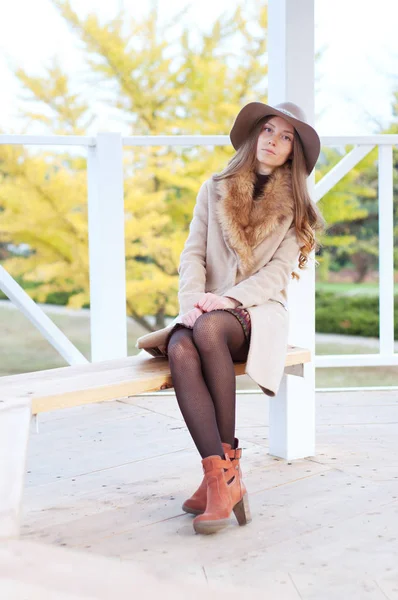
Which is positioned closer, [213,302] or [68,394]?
[68,394]

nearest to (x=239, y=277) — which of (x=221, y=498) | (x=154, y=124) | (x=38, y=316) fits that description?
(x=221, y=498)

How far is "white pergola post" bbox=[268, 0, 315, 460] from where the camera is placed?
7.52 feet

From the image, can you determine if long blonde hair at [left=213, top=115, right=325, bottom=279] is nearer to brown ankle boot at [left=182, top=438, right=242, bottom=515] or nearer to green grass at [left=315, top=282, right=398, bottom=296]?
brown ankle boot at [left=182, top=438, right=242, bottom=515]

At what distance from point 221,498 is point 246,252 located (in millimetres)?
713

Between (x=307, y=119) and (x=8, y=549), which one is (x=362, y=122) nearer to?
(x=307, y=119)

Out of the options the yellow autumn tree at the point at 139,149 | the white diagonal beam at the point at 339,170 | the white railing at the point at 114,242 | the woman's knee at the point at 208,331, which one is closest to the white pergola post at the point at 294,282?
the woman's knee at the point at 208,331

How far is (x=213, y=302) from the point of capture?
81.2 inches

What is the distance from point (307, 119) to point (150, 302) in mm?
5945

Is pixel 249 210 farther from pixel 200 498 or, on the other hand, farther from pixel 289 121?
pixel 200 498

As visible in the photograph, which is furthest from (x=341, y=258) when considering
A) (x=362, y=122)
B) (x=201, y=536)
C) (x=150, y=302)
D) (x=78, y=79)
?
(x=201, y=536)

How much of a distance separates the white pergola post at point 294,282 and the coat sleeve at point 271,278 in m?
0.21

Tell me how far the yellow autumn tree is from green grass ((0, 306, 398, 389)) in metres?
0.71

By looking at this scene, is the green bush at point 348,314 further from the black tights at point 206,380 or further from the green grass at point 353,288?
the black tights at point 206,380

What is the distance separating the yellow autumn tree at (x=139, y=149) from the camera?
7.22m
